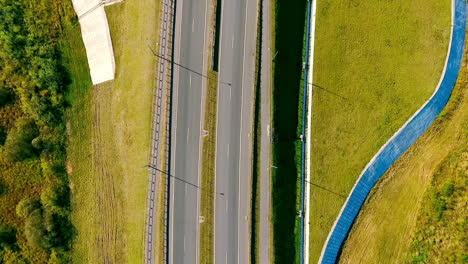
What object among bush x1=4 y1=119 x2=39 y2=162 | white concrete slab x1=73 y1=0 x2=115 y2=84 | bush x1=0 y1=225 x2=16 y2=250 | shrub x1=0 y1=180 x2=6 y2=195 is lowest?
bush x1=0 y1=225 x2=16 y2=250

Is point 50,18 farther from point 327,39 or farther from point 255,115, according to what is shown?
point 327,39

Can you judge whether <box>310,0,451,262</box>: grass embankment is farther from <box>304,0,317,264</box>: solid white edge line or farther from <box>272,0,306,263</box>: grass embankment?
<box>272,0,306,263</box>: grass embankment

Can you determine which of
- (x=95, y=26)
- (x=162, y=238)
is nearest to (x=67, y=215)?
(x=162, y=238)

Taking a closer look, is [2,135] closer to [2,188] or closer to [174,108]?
[2,188]

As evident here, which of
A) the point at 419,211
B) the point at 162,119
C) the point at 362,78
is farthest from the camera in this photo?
the point at 362,78

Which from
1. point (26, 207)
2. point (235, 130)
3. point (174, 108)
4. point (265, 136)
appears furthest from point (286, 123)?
point (26, 207)

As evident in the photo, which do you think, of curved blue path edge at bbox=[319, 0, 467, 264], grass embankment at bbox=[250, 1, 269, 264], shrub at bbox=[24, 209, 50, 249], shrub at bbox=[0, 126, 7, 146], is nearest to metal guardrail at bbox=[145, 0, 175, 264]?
grass embankment at bbox=[250, 1, 269, 264]

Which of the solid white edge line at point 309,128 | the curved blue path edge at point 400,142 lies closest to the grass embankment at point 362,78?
the solid white edge line at point 309,128
